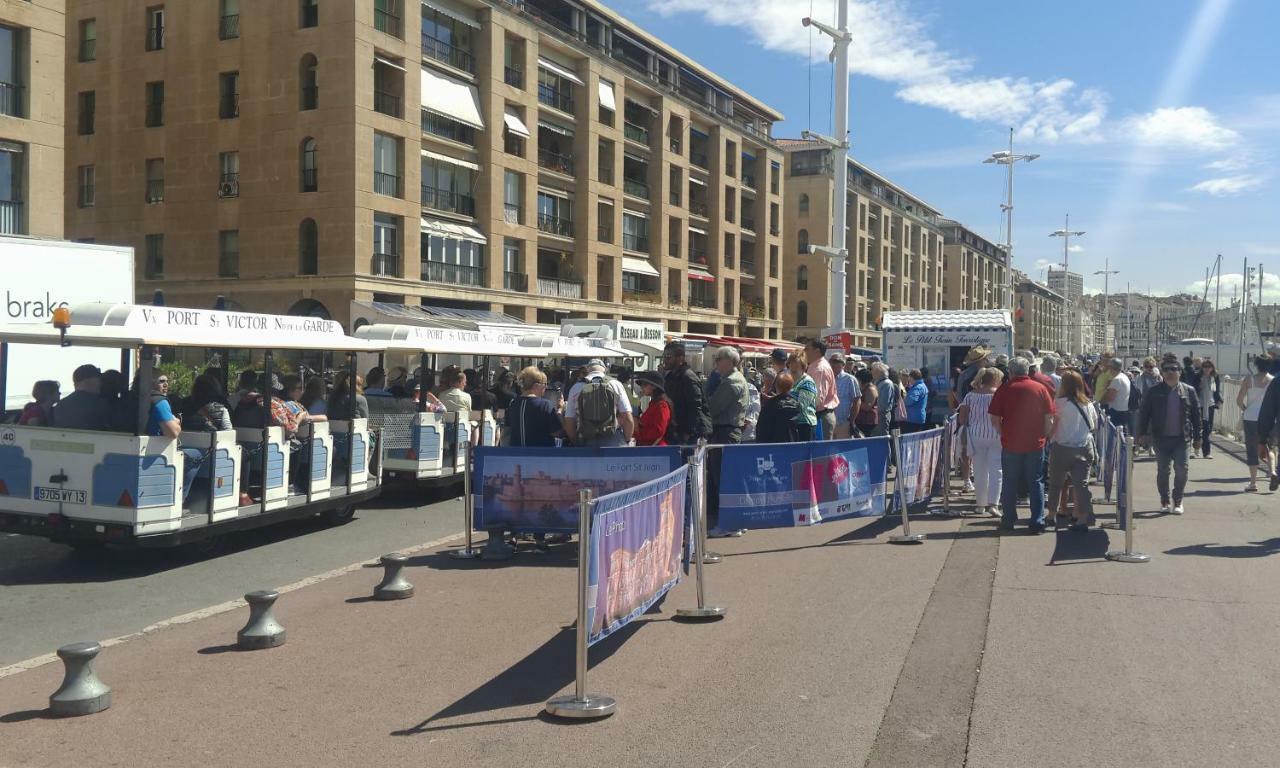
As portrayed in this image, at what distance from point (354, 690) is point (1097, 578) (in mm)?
5995

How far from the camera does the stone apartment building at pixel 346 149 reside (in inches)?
1401

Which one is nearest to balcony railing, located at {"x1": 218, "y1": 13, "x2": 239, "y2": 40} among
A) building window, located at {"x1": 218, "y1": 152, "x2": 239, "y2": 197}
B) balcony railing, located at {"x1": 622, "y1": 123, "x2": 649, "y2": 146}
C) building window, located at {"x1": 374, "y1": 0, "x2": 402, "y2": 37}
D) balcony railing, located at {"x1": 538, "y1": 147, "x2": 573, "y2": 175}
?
building window, located at {"x1": 218, "y1": 152, "x2": 239, "y2": 197}

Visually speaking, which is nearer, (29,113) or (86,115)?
(29,113)

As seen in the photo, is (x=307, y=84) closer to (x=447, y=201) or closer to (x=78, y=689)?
(x=447, y=201)

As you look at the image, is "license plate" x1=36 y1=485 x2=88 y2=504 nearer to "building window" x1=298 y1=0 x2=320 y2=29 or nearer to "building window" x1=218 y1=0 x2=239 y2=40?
"building window" x1=298 y1=0 x2=320 y2=29

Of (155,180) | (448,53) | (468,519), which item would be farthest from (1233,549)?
(155,180)

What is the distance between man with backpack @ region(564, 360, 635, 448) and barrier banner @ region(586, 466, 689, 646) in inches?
111

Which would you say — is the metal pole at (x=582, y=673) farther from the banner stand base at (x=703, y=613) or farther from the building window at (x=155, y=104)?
the building window at (x=155, y=104)

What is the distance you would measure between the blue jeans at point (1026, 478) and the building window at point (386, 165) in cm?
2939

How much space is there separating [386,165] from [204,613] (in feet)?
102

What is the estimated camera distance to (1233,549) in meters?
9.96

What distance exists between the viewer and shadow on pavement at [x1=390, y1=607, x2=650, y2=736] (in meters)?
5.34

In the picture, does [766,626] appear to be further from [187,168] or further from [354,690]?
[187,168]

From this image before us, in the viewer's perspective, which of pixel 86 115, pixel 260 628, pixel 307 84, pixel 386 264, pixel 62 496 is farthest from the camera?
pixel 86 115
